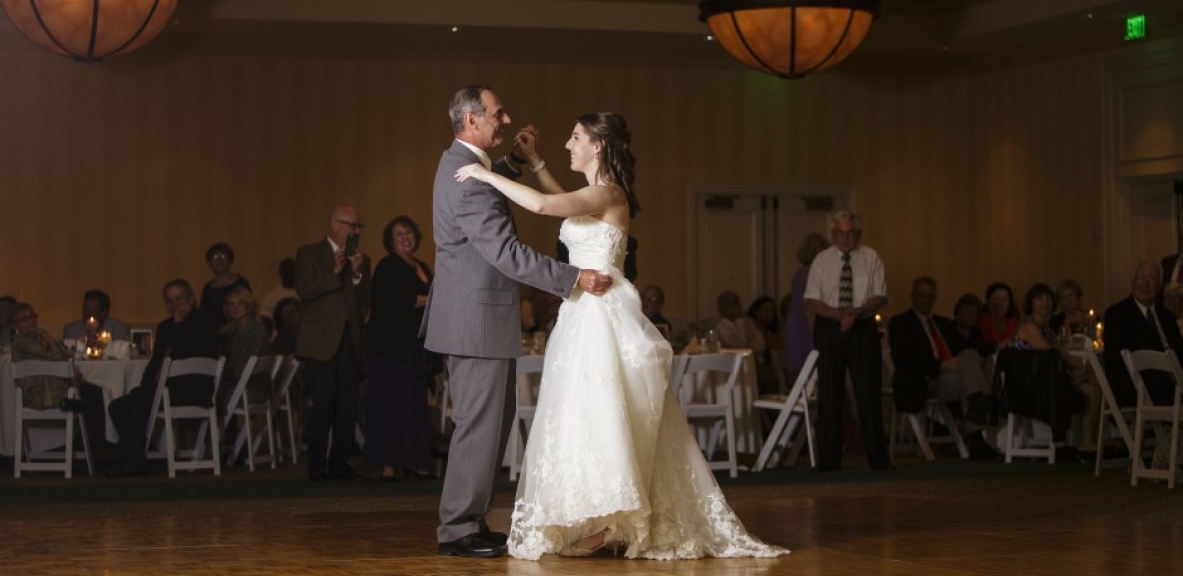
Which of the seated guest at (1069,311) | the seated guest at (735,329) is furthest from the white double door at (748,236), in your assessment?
the seated guest at (1069,311)

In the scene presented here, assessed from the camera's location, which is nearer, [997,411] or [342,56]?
[997,411]

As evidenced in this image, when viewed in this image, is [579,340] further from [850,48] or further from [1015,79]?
[1015,79]

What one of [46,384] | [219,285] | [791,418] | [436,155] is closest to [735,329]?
[791,418]

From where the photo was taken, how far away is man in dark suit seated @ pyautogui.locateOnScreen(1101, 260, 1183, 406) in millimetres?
10039

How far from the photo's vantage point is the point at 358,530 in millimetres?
7023

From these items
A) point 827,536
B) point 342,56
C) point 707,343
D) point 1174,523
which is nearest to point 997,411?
point 707,343

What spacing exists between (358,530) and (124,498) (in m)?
2.31

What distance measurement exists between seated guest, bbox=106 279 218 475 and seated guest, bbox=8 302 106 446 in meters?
0.26

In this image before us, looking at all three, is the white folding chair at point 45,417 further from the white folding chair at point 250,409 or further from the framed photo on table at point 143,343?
the white folding chair at point 250,409

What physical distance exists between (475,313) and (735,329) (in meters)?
7.10

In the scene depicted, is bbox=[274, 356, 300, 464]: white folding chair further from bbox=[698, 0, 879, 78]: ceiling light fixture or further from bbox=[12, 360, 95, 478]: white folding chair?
bbox=[698, 0, 879, 78]: ceiling light fixture

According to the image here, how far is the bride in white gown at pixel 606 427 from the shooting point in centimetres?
580

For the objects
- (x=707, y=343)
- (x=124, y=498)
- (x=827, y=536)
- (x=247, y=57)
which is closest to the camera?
(x=827, y=536)

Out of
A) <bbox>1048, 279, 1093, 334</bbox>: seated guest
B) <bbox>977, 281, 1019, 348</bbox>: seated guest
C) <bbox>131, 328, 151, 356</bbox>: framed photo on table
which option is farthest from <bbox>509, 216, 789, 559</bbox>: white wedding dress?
<bbox>977, 281, 1019, 348</bbox>: seated guest
